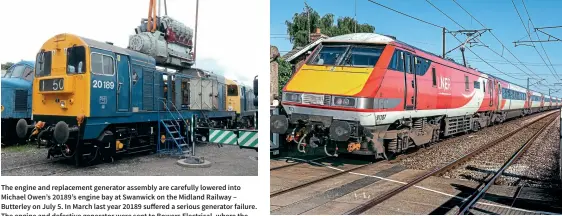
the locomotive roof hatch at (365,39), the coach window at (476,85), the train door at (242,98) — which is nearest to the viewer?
the locomotive roof hatch at (365,39)

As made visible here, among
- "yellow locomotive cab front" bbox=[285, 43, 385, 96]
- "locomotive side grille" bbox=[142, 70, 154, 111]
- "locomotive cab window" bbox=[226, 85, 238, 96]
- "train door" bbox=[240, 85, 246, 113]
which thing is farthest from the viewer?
"train door" bbox=[240, 85, 246, 113]

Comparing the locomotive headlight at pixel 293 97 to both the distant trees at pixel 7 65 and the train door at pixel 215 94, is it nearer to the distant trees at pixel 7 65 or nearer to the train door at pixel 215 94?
the train door at pixel 215 94

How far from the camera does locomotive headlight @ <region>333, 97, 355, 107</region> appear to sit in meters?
5.35

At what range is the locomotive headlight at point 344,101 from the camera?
535 centimetres

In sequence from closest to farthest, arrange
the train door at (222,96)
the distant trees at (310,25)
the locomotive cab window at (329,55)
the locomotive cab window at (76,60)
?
the locomotive cab window at (329,55) < the locomotive cab window at (76,60) < the train door at (222,96) < the distant trees at (310,25)

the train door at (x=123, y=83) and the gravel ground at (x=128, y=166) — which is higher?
the train door at (x=123, y=83)

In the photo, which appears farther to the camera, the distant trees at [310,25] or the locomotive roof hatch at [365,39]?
the distant trees at [310,25]

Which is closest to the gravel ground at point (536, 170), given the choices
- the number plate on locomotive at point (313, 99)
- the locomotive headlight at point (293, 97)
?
the number plate on locomotive at point (313, 99)

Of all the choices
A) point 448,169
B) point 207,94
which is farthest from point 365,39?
point 207,94

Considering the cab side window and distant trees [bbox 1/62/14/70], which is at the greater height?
distant trees [bbox 1/62/14/70]

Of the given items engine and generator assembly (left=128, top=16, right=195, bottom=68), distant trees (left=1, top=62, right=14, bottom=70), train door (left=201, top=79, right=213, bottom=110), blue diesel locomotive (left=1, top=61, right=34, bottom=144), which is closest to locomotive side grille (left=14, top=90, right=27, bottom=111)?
blue diesel locomotive (left=1, top=61, right=34, bottom=144)

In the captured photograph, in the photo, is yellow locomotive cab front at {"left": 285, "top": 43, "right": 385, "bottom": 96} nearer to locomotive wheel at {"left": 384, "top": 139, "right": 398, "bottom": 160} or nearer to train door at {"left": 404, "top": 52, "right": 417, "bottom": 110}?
train door at {"left": 404, "top": 52, "right": 417, "bottom": 110}

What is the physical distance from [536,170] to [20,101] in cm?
891

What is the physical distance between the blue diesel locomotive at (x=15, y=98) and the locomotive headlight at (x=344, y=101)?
5.93 meters
